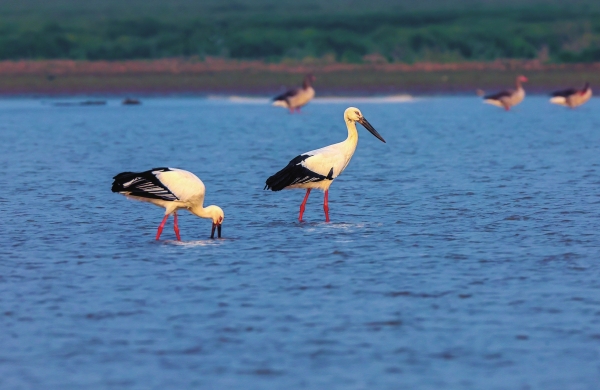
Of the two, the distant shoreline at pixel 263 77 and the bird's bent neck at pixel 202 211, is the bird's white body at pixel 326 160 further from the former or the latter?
the distant shoreline at pixel 263 77

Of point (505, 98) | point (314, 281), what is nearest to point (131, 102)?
point (505, 98)

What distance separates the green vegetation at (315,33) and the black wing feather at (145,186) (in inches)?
1623

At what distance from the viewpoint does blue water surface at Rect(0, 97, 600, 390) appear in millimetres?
7426

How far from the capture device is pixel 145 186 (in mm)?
12359

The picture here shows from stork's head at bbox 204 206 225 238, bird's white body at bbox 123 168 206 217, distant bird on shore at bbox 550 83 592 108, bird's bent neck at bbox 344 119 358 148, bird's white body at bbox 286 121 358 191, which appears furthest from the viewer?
distant bird on shore at bbox 550 83 592 108

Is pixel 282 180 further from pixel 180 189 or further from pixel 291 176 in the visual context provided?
pixel 180 189

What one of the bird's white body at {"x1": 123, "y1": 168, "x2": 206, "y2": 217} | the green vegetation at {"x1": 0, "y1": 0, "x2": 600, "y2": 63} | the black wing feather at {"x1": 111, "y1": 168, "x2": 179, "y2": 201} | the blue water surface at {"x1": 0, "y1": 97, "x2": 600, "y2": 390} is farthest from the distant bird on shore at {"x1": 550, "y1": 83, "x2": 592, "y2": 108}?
the black wing feather at {"x1": 111, "y1": 168, "x2": 179, "y2": 201}

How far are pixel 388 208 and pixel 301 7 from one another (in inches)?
2458

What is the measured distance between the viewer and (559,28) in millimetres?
58750

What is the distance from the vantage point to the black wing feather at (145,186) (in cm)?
1233

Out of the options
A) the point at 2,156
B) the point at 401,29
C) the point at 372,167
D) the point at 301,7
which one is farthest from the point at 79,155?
the point at 301,7

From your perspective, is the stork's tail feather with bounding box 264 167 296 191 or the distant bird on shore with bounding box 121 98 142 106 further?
the distant bird on shore with bounding box 121 98 142 106

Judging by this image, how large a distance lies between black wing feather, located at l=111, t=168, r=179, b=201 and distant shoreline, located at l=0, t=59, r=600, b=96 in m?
32.4

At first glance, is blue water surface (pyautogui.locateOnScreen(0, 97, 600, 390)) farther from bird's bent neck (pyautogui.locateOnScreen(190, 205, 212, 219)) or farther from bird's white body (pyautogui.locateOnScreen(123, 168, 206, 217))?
bird's white body (pyautogui.locateOnScreen(123, 168, 206, 217))
